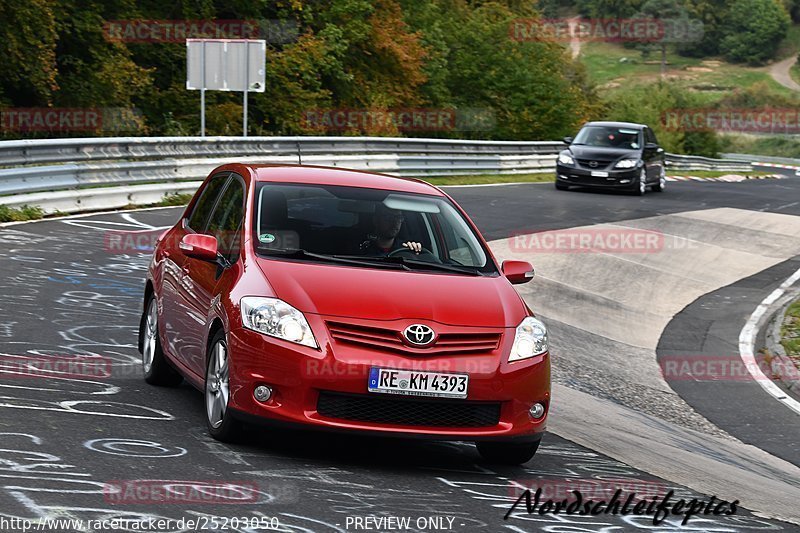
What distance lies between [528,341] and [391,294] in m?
0.81

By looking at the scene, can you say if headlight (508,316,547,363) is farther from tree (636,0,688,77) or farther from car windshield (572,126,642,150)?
tree (636,0,688,77)

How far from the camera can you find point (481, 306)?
7191 millimetres

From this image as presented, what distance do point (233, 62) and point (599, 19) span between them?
142736 mm

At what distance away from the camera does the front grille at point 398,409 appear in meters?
6.74

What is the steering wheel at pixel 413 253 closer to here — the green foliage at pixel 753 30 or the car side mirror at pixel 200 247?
the car side mirror at pixel 200 247

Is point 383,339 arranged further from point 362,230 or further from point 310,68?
point 310,68

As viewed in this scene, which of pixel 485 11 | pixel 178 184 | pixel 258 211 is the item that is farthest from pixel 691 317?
pixel 485 11

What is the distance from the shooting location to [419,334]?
Result: 22.3 ft

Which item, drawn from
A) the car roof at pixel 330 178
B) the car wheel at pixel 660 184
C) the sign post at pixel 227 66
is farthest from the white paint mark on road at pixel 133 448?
the car wheel at pixel 660 184

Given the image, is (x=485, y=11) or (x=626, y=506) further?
(x=485, y=11)

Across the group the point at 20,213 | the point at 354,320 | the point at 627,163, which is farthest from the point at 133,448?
the point at 627,163

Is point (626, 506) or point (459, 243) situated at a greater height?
point (459, 243)

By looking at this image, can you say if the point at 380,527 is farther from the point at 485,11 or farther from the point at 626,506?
the point at 485,11

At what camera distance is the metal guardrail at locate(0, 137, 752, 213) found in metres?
18.5
